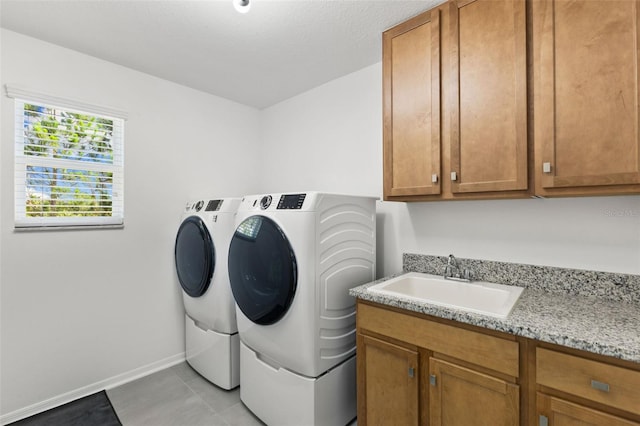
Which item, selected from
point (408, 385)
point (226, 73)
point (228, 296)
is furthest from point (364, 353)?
point (226, 73)

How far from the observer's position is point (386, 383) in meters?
1.53

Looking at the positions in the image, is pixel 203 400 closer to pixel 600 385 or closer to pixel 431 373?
pixel 431 373

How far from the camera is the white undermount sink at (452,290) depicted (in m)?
1.57

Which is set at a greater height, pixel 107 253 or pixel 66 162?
pixel 66 162

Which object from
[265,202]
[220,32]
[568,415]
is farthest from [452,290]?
[220,32]

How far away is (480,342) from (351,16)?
1.85 m

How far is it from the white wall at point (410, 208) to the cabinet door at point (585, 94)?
1.20 ft

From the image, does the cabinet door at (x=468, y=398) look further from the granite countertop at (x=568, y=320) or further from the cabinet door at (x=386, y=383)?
the granite countertop at (x=568, y=320)

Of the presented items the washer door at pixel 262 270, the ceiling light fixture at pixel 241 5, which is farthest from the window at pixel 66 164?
the ceiling light fixture at pixel 241 5

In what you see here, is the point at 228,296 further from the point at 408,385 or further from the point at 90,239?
the point at 408,385

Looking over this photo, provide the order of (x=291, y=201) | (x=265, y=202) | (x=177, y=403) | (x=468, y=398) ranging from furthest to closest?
(x=177, y=403)
(x=265, y=202)
(x=291, y=201)
(x=468, y=398)

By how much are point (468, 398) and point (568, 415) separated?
34cm

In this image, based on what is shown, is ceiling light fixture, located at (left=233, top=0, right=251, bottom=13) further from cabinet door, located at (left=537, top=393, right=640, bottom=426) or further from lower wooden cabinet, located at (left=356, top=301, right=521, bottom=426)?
cabinet door, located at (left=537, top=393, right=640, bottom=426)

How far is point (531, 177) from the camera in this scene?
4.55ft
